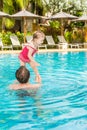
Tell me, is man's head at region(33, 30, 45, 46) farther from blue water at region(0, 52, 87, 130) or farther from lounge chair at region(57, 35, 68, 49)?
lounge chair at region(57, 35, 68, 49)

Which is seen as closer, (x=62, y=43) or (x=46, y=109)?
(x=46, y=109)

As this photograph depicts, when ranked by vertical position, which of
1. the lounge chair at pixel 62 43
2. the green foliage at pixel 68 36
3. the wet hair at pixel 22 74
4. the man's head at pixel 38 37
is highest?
the green foliage at pixel 68 36

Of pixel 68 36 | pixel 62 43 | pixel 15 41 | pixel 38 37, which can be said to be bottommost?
pixel 38 37

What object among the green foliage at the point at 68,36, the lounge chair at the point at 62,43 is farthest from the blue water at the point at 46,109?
the green foliage at the point at 68,36

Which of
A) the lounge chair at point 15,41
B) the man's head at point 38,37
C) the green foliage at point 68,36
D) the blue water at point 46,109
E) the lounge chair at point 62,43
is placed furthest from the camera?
the green foliage at point 68,36

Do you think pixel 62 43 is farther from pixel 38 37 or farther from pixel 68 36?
pixel 38 37

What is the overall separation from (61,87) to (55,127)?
11.5 feet

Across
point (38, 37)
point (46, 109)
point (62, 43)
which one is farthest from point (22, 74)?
point (62, 43)

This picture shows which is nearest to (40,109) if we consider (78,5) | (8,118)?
(8,118)

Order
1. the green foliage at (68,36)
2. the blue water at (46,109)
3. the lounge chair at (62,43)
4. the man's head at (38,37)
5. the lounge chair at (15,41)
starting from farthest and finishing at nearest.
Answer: the green foliage at (68,36), the lounge chair at (62,43), the lounge chair at (15,41), the man's head at (38,37), the blue water at (46,109)

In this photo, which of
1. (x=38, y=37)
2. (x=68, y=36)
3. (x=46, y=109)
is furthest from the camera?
(x=68, y=36)

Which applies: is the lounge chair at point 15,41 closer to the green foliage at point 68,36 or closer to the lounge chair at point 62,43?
the lounge chair at point 62,43

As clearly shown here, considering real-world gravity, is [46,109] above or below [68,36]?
below

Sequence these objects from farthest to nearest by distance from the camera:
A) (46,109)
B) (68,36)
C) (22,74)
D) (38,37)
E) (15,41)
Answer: (68,36), (15,41), (38,37), (22,74), (46,109)
